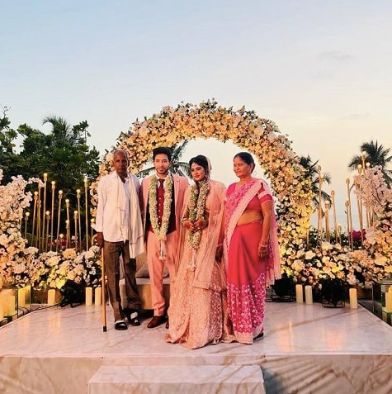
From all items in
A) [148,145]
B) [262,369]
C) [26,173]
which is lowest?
[262,369]

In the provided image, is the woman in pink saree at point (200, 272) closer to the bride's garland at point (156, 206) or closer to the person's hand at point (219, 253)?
the person's hand at point (219, 253)

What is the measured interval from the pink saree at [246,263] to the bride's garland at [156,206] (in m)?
0.66

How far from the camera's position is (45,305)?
639cm

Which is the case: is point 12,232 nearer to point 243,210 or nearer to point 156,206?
point 156,206

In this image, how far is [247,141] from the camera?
6.62m

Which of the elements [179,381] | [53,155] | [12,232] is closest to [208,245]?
[179,381]

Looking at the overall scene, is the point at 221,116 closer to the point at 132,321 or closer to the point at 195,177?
the point at 195,177

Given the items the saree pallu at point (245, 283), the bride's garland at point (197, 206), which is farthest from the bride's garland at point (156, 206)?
the saree pallu at point (245, 283)

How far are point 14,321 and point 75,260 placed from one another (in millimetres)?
1285

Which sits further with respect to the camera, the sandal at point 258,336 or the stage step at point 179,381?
the sandal at point 258,336

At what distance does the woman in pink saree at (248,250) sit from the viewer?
4258 mm

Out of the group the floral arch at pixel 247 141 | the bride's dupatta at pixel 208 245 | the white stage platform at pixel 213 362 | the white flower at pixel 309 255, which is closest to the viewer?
the white stage platform at pixel 213 362

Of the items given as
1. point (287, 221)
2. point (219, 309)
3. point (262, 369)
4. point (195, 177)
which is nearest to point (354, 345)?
point (262, 369)

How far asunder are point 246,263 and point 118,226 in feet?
4.40
